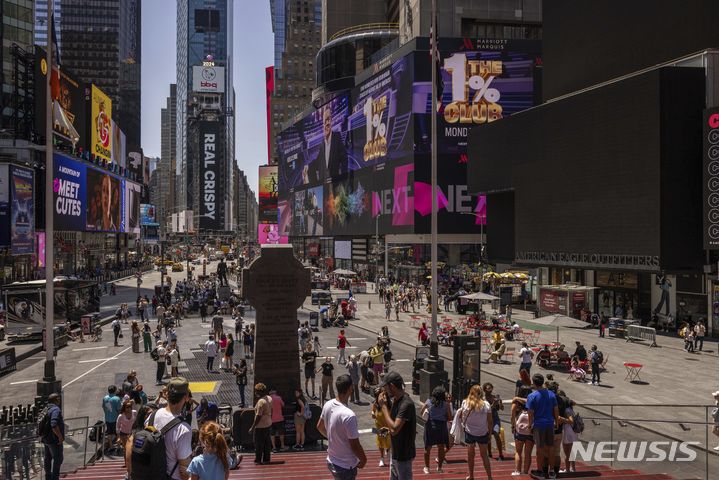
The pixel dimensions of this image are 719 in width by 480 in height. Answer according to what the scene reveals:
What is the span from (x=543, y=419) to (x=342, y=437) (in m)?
4.41

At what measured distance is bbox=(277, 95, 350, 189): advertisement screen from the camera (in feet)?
303

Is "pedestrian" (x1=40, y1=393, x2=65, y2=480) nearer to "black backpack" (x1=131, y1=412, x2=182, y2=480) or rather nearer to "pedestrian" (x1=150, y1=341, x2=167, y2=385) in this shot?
"black backpack" (x1=131, y1=412, x2=182, y2=480)

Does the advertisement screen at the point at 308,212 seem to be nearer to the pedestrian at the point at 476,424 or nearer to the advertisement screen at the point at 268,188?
the advertisement screen at the point at 268,188

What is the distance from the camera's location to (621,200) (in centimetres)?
3562

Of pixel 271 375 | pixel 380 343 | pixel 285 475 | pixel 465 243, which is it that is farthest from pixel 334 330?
pixel 465 243

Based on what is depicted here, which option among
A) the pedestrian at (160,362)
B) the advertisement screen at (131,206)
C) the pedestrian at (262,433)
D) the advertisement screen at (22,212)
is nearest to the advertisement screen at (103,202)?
the advertisement screen at (131,206)

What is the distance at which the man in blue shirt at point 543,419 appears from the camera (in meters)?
9.86

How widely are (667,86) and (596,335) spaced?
14336 mm

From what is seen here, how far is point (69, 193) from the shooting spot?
230 ft

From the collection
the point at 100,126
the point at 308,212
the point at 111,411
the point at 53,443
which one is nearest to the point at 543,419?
the point at 53,443

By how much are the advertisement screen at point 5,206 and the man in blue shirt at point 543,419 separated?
5448 cm

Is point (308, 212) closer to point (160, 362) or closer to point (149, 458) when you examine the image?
point (160, 362)

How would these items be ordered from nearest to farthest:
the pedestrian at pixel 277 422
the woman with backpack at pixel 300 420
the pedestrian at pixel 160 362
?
the pedestrian at pixel 277 422 → the woman with backpack at pixel 300 420 → the pedestrian at pixel 160 362

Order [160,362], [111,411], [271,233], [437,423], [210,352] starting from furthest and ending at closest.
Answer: [271,233]
[210,352]
[160,362]
[111,411]
[437,423]
